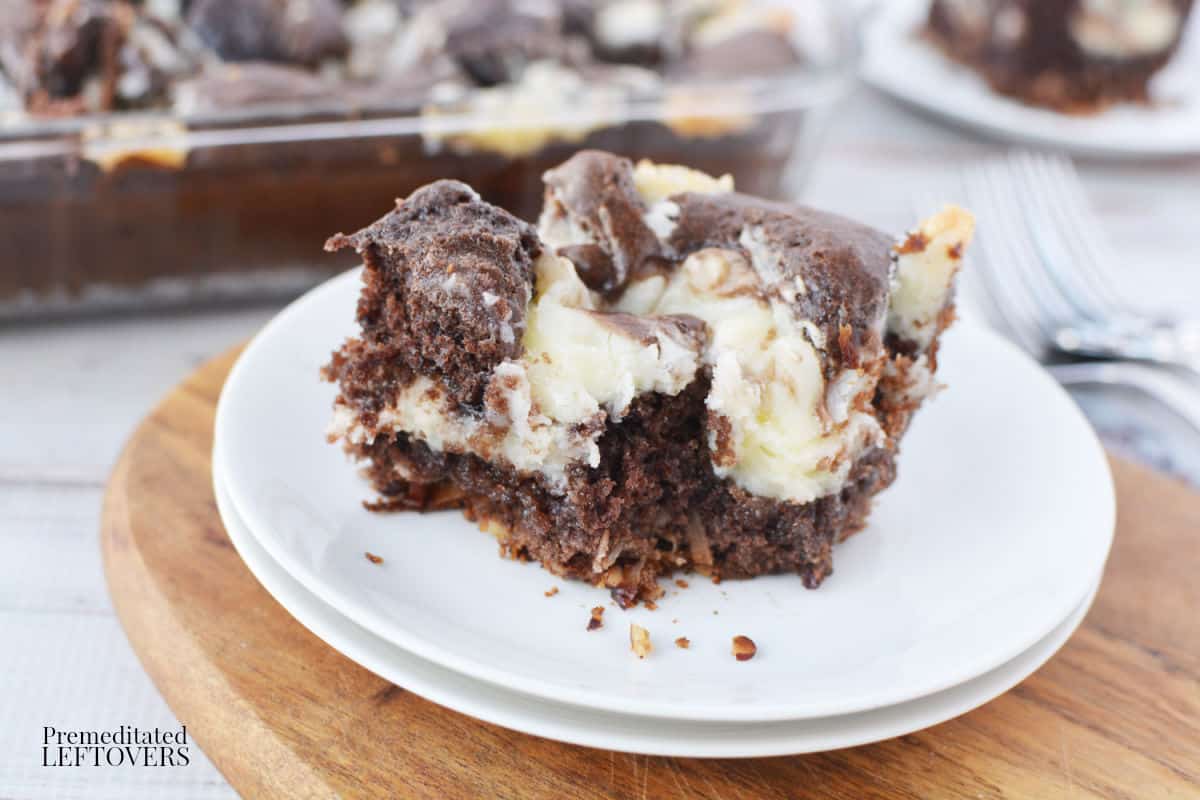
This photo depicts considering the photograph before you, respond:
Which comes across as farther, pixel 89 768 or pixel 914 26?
pixel 914 26

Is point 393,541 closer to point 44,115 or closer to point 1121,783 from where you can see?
point 1121,783

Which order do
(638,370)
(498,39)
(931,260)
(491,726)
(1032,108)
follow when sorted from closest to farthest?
(491,726)
(638,370)
(931,260)
(498,39)
(1032,108)

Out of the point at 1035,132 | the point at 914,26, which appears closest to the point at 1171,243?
the point at 1035,132

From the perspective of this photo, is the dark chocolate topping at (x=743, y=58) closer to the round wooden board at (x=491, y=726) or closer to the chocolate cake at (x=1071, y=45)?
the chocolate cake at (x=1071, y=45)

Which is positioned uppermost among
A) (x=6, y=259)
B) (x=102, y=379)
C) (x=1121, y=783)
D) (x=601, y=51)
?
(x=601, y=51)

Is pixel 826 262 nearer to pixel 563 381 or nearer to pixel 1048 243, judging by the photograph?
pixel 563 381

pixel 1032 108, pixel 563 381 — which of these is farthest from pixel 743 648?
pixel 1032 108
